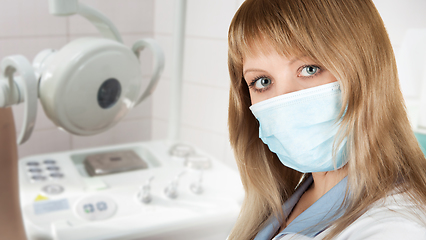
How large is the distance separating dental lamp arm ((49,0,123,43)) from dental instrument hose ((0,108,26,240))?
35 centimetres

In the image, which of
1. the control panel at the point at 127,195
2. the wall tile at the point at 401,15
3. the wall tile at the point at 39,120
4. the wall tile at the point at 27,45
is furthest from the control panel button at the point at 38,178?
the wall tile at the point at 401,15

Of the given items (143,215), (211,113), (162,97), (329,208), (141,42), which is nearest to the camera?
(329,208)

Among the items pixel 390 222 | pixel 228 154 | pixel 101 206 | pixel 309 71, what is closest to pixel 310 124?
pixel 309 71

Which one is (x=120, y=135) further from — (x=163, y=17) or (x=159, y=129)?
(x=163, y=17)

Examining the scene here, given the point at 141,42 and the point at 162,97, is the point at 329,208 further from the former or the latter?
the point at 162,97

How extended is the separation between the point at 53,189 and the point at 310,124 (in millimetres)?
983

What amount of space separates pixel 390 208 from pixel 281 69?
12.1 inches

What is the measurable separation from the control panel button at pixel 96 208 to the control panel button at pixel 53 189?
11 centimetres

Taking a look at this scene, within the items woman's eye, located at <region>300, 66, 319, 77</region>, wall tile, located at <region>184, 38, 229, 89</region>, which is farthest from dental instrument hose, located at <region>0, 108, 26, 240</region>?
wall tile, located at <region>184, 38, 229, 89</region>

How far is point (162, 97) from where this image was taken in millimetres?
2170

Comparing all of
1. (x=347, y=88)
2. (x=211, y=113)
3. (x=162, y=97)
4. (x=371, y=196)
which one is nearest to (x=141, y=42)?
(x=347, y=88)

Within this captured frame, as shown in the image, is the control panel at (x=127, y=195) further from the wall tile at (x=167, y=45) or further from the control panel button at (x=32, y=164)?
the wall tile at (x=167, y=45)

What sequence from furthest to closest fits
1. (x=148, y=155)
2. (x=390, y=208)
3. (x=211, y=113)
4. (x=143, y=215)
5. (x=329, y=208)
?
(x=211, y=113), (x=148, y=155), (x=143, y=215), (x=329, y=208), (x=390, y=208)

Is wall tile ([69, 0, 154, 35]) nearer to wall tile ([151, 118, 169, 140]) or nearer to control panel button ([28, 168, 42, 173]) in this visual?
wall tile ([151, 118, 169, 140])
